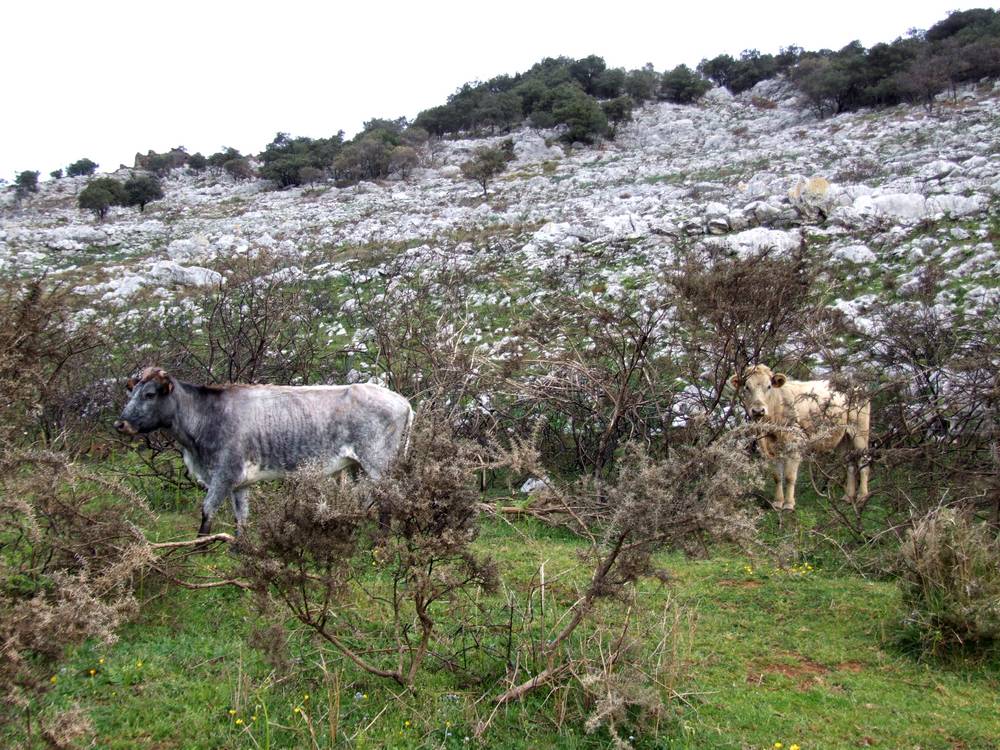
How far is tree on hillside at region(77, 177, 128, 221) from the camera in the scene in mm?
43531

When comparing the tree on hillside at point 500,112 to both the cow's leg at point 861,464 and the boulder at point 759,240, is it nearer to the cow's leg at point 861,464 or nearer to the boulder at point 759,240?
the boulder at point 759,240

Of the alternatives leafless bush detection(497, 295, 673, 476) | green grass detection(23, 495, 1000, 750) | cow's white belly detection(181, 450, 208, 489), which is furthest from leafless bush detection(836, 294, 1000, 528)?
A: cow's white belly detection(181, 450, 208, 489)

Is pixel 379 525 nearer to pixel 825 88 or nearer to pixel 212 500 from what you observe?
pixel 212 500

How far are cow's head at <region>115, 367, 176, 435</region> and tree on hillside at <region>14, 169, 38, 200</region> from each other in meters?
57.0

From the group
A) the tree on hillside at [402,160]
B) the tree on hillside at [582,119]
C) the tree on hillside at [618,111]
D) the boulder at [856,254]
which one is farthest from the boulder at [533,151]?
the boulder at [856,254]

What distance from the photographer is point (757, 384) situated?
932 centimetres

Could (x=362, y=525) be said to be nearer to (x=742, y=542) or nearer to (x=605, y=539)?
(x=605, y=539)

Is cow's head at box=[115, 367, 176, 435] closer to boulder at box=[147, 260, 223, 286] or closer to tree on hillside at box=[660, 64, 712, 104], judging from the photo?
boulder at box=[147, 260, 223, 286]

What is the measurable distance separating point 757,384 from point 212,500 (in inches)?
256

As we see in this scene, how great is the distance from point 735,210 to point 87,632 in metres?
18.3

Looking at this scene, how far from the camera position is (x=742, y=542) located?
13.2 feet

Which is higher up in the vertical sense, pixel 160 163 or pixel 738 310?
pixel 160 163

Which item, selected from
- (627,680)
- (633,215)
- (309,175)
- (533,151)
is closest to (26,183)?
(309,175)

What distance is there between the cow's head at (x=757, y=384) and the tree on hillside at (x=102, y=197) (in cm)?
4401
